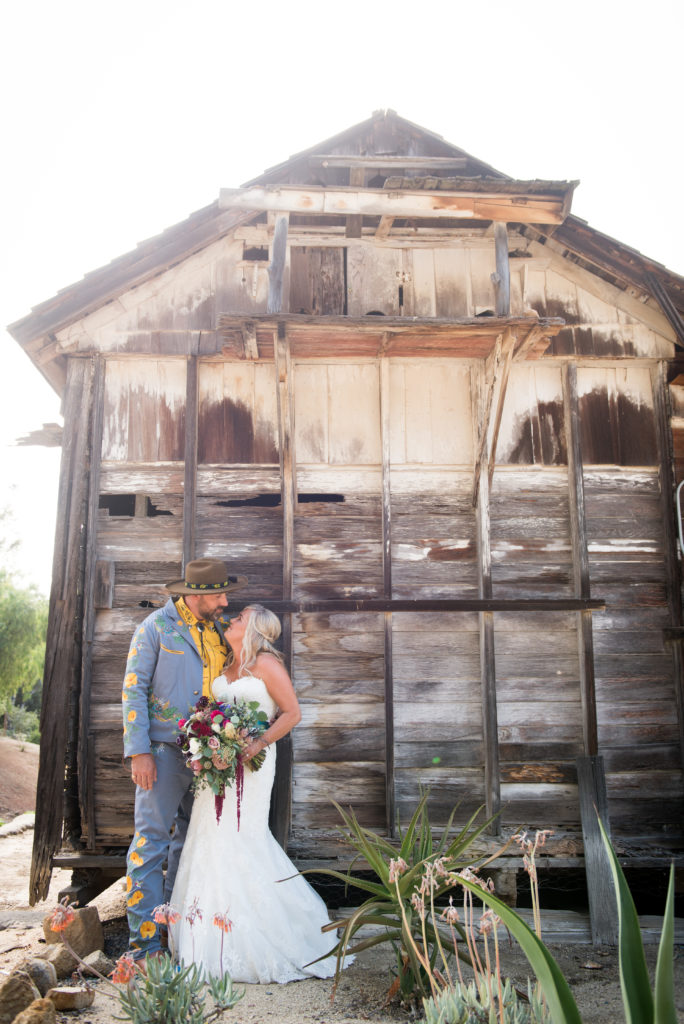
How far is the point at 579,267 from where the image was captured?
6.44 metres

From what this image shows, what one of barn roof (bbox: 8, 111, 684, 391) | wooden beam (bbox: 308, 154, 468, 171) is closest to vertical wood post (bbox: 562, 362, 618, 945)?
barn roof (bbox: 8, 111, 684, 391)

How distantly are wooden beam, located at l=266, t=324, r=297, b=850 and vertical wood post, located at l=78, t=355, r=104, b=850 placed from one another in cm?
137

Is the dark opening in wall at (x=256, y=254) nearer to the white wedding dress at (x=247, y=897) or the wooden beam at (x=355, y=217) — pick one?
the wooden beam at (x=355, y=217)

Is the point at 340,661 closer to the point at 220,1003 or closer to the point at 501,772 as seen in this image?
the point at 501,772

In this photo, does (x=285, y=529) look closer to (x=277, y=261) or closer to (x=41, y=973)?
(x=277, y=261)

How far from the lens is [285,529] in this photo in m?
5.94

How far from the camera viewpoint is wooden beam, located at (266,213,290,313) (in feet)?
18.7

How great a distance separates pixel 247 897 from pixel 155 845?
67 centimetres

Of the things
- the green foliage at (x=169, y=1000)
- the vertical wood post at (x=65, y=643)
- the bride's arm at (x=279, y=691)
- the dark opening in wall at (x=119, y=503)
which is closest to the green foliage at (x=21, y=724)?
the vertical wood post at (x=65, y=643)

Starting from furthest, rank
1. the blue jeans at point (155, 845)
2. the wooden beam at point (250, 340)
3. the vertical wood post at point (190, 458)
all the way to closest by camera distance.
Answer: the vertical wood post at point (190, 458)
the wooden beam at point (250, 340)
the blue jeans at point (155, 845)

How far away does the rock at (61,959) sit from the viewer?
423 centimetres

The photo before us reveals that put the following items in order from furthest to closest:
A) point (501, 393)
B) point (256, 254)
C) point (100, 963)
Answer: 1. point (256, 254)
2. point (501, 393)
3. point (100, 963)

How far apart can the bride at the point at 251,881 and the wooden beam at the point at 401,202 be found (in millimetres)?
3113

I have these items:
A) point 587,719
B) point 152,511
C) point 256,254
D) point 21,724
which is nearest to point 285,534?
point 152,511
